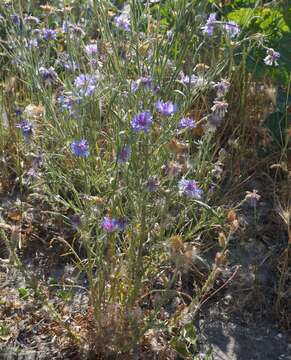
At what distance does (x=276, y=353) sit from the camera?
2.11 metres

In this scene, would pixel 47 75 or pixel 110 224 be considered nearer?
pixel 110 224

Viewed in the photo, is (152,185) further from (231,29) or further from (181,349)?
(231,29)

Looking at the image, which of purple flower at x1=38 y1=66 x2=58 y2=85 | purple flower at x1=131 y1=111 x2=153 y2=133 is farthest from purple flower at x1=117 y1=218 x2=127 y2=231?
purple flower at x1=38 y1=66 x2=58 y2=85

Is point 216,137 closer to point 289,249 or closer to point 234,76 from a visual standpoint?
point 234,76

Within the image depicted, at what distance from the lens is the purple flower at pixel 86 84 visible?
1.79 metres

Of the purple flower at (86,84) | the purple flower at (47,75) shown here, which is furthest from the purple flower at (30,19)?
the purple flower at (86,84)

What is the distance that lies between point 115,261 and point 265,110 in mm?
1232

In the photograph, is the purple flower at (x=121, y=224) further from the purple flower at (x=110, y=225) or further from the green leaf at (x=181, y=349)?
the green leaf at (x=181, y=349)

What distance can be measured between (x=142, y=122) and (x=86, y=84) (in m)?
0.25

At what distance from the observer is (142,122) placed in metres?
1.63

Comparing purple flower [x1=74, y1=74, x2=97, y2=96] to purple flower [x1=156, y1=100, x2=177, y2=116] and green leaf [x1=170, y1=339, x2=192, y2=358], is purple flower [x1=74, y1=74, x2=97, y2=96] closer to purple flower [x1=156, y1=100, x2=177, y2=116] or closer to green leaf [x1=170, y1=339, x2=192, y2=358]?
purple flower [x1=156, y1=100, x2=177, y2=116]

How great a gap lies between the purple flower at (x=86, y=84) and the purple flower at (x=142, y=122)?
189mm

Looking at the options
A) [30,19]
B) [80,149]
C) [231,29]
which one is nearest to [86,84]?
[80,149]

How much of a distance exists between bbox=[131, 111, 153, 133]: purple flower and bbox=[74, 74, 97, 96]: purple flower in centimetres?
19
